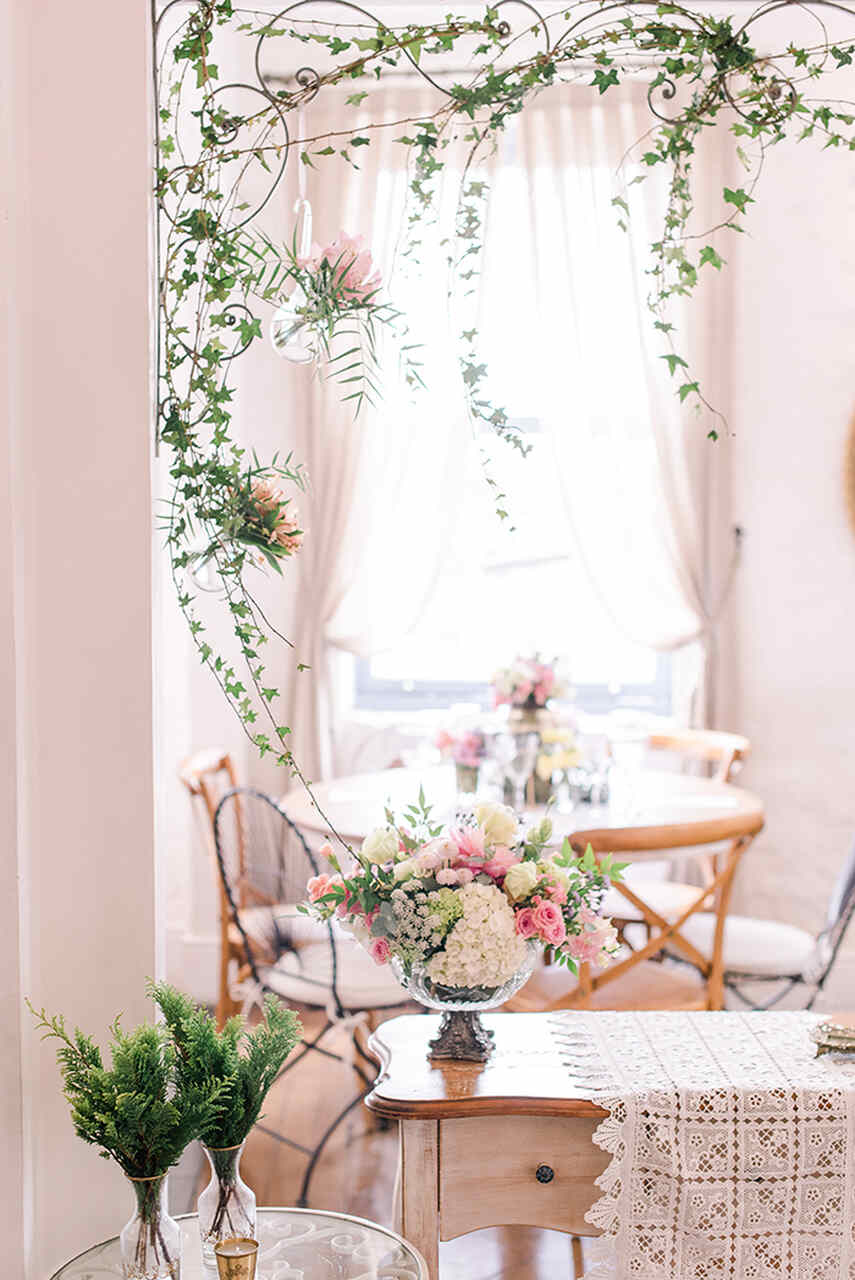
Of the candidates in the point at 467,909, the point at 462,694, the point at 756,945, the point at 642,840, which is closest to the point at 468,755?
→ the point at 642,840

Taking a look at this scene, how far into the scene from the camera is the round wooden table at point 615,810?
3111mm

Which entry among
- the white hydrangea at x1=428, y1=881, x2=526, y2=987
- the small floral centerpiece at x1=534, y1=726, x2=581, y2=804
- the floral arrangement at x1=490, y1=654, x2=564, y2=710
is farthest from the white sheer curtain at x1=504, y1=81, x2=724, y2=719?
the white hydrangea at x1=428, y1=881, x2=526, y2=987

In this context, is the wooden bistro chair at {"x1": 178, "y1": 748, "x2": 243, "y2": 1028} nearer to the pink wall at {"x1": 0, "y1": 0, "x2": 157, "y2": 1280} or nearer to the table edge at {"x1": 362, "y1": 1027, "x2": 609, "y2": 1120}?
the pink wall at {"x1": 0, "y1": 0, "x2": 157, "y2": 1280}

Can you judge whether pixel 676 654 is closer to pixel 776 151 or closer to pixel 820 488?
pixel 820 488

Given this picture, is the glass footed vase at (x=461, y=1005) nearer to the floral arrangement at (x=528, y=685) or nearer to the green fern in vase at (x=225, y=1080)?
the green fern in vase at (x=225, y=1080)

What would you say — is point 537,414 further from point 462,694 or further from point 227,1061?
point 227,1061

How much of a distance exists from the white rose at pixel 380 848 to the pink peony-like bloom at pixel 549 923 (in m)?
0.24

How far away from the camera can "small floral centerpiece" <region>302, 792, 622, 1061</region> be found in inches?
69.8

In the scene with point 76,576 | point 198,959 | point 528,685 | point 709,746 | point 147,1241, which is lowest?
point 198,959

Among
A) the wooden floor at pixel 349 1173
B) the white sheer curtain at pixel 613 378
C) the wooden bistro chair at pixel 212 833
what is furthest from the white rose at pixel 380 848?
the white sheer curtain at pixel 613 378

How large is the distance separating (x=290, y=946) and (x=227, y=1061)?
5.76 feet

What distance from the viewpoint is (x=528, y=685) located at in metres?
3.59

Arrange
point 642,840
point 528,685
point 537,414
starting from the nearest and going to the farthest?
1. point 642,840
2. point 528,685
3. point 537,414

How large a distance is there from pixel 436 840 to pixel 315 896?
20 cm
